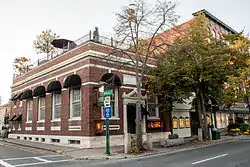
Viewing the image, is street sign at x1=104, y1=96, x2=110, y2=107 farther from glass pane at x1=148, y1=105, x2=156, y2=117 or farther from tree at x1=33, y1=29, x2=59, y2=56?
Result: tree at x1=33, y1=29, x2=59, y2=56

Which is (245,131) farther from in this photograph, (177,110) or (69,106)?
(69,106)

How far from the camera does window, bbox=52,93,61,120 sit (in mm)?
20453

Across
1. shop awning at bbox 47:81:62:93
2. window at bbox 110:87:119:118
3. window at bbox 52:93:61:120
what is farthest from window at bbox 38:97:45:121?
window at bbox 110:87:119:118

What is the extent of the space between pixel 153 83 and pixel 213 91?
5.91 meters

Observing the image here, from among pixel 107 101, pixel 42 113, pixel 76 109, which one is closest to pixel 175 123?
pixel 76 109

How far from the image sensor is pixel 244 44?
26906 millimetres

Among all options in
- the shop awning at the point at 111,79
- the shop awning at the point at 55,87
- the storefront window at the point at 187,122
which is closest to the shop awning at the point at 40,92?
the shop awning at the point at 55,87

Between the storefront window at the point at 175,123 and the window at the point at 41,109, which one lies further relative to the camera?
the storefront window at the point at 175,123

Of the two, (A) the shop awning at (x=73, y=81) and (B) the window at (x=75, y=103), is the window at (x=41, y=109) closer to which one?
(B) the window at (x=75, y=103)

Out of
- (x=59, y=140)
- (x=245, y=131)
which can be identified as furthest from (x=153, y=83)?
(x=245, y=131)

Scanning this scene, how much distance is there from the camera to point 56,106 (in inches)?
818

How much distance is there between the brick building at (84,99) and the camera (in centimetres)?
1691

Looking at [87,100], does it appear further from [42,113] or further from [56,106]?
[42,113]

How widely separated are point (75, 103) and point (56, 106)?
324 centimetres
